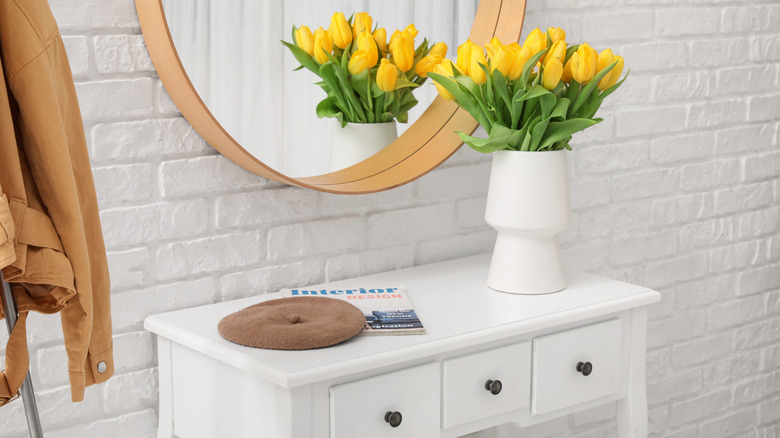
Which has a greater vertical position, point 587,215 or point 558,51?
point 558,51

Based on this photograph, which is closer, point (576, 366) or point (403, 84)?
point (576, 366)

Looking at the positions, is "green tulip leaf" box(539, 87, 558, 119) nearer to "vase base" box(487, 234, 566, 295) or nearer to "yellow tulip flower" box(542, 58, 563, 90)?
"yellow tulip flower" box(542, 58, 563, 90)

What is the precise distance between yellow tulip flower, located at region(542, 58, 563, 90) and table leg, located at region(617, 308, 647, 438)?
0.46 meters

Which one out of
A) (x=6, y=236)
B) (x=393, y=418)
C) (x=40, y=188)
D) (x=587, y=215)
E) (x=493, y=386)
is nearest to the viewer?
(x=6, y=236)

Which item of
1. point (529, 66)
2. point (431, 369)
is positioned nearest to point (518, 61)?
point (529, 66)

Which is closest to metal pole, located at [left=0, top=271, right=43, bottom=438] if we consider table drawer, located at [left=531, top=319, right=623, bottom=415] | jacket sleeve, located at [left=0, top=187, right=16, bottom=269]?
jacket sleeve, located at [left=0, top=187, right=16, bottom=269]

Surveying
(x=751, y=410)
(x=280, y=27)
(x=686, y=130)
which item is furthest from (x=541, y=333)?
(x=751, y=410)

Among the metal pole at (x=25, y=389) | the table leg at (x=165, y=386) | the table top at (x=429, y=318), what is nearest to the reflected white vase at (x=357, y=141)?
the table top at (x=429, y=318)

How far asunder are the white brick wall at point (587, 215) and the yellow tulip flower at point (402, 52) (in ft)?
0.86

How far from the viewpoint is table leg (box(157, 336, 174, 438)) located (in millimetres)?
1487

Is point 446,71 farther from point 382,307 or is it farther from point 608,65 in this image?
point 382,307

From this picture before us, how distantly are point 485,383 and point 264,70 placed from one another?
2.15 feet

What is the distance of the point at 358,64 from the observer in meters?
1.63

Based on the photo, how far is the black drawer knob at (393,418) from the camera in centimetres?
133
